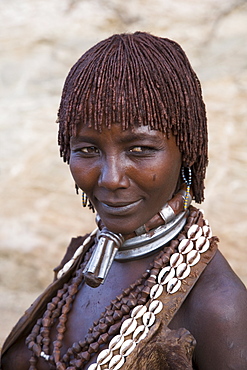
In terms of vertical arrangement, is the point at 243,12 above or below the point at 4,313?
above

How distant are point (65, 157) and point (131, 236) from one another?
0.94 feet

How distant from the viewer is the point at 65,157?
188 cm

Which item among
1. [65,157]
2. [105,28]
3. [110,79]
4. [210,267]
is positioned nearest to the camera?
[110,79]

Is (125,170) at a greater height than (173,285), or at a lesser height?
greater

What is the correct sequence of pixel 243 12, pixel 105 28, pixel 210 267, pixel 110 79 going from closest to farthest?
1. pixel 110 79
2. pixel 210 267
3. pixel 243 12
4. pixel 105 28

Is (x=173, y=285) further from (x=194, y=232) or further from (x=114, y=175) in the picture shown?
(x=114, y=175)

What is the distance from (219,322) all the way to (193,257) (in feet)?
0.63

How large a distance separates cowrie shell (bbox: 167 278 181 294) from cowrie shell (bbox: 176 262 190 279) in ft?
0.05

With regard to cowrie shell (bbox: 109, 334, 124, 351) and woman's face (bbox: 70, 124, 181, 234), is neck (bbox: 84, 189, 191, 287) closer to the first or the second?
woman's face (bbox: 70, 124, 181, 234)

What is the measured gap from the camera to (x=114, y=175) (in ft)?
5.38

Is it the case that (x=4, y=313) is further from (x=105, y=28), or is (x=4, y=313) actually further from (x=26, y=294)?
(x=105, y=28)

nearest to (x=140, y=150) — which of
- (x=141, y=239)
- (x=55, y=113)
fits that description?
(x=141, y=239)

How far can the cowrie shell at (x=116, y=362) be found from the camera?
169cm

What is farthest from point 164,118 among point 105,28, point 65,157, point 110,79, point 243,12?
point 105,28
